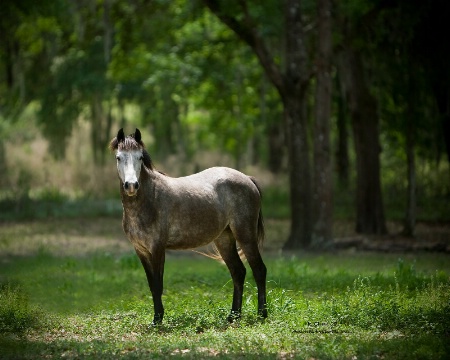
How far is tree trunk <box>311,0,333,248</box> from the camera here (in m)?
Answer: 17.0

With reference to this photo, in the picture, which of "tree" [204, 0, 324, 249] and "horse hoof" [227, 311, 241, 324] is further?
"tree" [204, 0, 324, 249]

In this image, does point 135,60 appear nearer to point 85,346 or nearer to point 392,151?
point 392,151

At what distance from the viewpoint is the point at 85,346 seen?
25.6ft

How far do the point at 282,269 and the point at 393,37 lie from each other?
24.7 ft

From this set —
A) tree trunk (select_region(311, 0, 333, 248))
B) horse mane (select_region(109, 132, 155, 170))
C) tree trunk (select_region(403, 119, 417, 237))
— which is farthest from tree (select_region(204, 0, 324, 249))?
horse mane (select_region(109, 132, 155, 170))

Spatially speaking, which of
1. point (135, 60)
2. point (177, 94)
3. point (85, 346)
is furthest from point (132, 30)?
point (85, 346)

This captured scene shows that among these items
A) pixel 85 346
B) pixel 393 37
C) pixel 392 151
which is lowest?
pixel 85 346

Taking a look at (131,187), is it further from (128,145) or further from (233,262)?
(233,262)

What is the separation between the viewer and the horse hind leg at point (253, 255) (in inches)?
384

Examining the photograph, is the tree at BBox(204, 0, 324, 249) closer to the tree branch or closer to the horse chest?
the tree branch

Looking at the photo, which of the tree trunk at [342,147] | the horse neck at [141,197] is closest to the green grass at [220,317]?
the horse neck at [141,197]

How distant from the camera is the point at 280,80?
17469mm

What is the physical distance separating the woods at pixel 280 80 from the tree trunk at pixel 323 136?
22 millimetres

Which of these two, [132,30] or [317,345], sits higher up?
[132,30]
